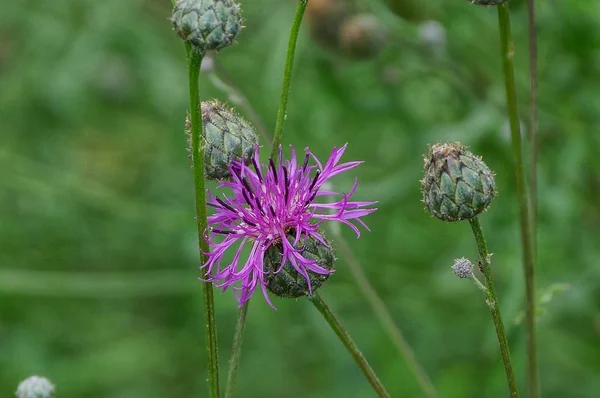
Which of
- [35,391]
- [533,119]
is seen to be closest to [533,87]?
[533,119]

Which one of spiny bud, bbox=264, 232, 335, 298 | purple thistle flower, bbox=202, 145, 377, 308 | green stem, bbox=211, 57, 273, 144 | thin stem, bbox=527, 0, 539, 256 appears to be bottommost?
spiny bud, bbox=264, 232, 335, 298

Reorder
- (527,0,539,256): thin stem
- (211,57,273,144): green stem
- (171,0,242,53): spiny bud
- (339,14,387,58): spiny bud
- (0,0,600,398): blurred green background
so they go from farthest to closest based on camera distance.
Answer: (339,14,387,58): spiny bud < (0,0,600,398): blurred green background < (211,57,273,144): green stem < (527,0,539,256): thin stem < (171,0,242,53): spiny bud

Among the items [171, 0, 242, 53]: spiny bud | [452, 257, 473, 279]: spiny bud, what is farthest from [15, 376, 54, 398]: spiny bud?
[452, 257, 473, 279]: spiny bud

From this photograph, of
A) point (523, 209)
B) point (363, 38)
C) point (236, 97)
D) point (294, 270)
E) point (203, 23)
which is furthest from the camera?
point (363, 38)

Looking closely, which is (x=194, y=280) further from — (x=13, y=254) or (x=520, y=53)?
(x=520, y=53)

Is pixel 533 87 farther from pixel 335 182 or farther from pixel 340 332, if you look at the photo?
pixel 335 182

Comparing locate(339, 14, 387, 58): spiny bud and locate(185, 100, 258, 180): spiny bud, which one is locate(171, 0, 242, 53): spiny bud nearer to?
locate(185, 100, 258, 180): spiny bud
